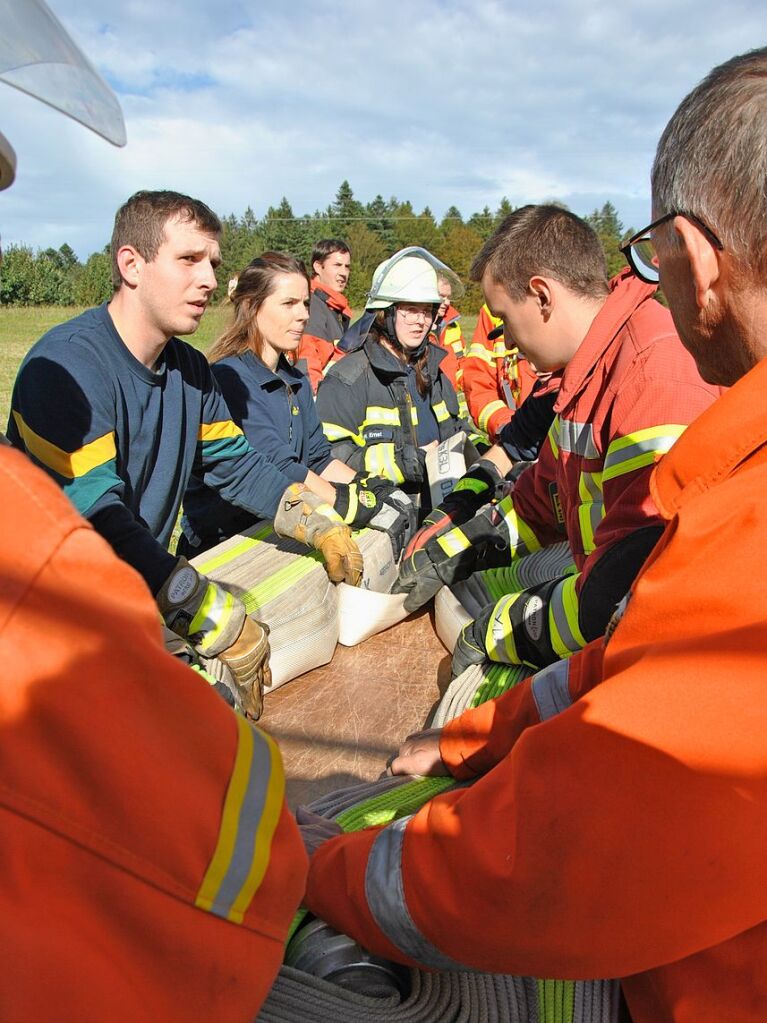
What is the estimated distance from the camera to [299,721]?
2.11m

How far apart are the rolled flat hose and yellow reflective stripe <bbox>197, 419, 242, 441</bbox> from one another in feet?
6.52

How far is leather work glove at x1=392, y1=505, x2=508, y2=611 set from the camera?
2.69 metres

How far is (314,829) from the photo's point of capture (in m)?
1.36

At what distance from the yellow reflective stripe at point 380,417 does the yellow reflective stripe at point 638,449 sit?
8.23 feet

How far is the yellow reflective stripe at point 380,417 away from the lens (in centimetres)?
438

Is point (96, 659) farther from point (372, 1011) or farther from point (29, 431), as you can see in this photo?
point (29, 431)

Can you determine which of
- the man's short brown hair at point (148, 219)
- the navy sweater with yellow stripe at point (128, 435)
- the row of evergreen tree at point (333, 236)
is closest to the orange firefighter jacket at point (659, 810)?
the navy sweater with yellow stripe at point (128, 435)

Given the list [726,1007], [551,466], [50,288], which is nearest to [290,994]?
[726,1007]

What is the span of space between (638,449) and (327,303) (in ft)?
19.5

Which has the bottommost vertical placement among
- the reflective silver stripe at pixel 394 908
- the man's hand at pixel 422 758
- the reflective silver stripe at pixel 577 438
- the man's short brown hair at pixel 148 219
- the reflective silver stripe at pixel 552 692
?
the man's hand at pixel 422 758

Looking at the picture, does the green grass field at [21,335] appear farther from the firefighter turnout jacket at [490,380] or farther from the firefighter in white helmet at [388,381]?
the firefighter in white helmet at [388,381]

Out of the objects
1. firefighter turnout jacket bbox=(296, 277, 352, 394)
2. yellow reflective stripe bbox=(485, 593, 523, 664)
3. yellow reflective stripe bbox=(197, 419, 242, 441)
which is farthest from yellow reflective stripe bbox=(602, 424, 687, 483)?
firefighter turnout jacket bbox=(296, 277, 352, 394)

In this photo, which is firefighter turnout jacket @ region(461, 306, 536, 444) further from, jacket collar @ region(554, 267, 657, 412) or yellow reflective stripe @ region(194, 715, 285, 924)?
yellow reflective stripe @ region(194, 715, 285, 924)

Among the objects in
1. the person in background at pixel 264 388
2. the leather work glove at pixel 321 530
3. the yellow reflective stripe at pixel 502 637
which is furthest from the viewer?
the person in background at pixel 264 388
